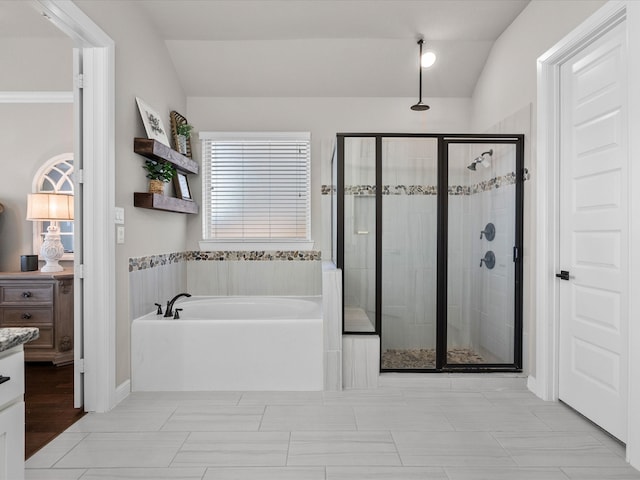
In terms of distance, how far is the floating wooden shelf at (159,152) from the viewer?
118 inches

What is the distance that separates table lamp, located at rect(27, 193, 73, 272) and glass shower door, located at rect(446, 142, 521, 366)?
10.7 ft

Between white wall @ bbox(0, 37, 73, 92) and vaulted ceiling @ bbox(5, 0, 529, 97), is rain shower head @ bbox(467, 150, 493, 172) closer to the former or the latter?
vaulted ceiling @ bbox(5, 0, 529, 97)

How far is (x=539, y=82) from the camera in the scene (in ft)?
9.43

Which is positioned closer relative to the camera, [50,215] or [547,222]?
[547,222]

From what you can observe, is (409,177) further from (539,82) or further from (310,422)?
(310,422)

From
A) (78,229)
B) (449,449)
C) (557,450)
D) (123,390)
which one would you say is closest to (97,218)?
(78,229)

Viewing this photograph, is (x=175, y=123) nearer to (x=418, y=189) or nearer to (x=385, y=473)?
(x=418, y=189)

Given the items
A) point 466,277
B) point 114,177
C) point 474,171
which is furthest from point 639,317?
point 114,177

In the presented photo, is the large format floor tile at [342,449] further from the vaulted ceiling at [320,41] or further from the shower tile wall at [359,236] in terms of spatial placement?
the vaulted ceiling at [320,41]

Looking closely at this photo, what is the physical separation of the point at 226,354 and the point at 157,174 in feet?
4.58

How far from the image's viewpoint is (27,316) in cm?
358

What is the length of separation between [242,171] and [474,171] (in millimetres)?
2217

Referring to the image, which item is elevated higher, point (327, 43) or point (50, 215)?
point (327, 43)

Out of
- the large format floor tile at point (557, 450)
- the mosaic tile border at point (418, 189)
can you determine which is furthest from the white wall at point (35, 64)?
the large format floor tile at point (557, 450)
